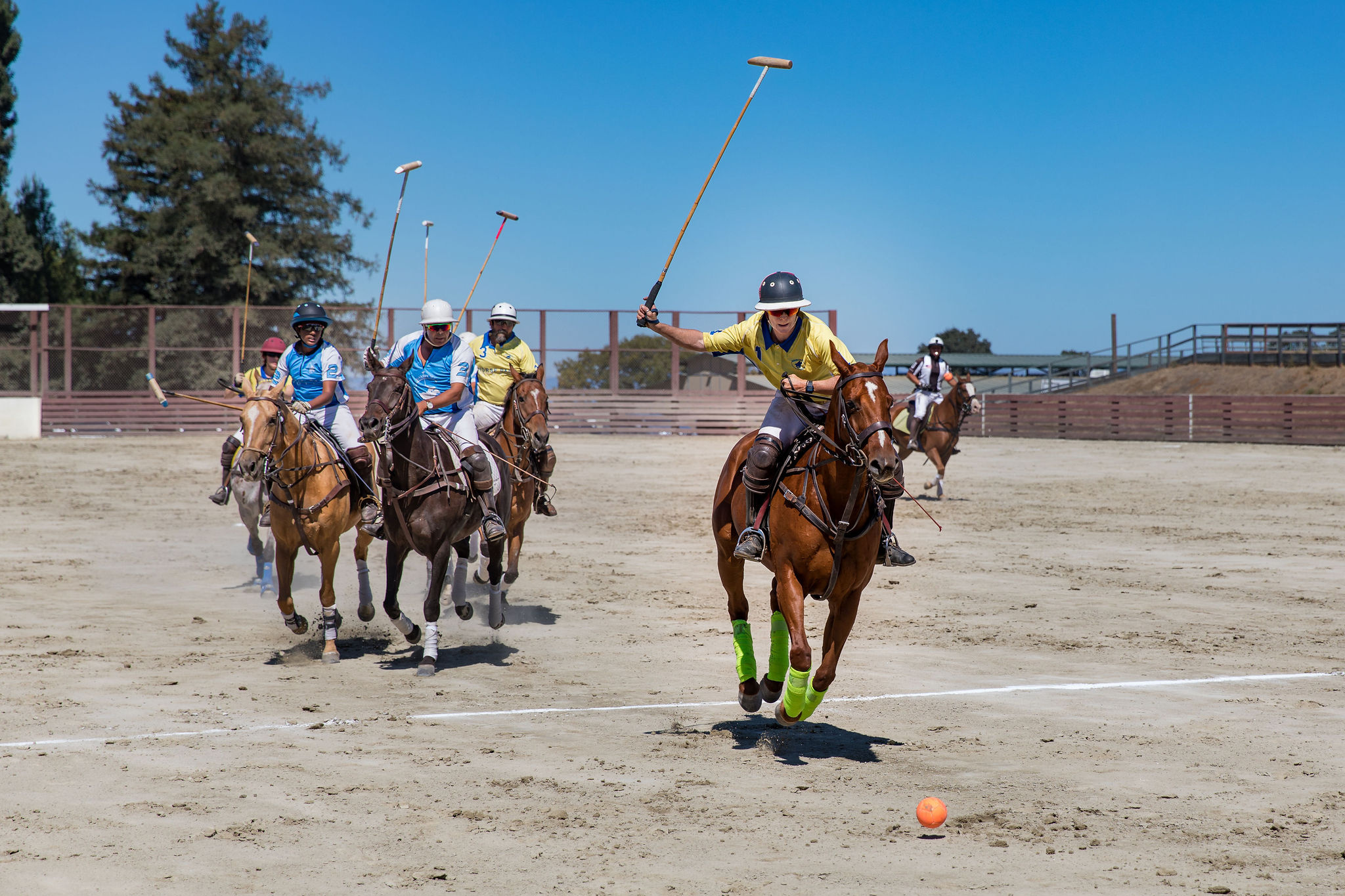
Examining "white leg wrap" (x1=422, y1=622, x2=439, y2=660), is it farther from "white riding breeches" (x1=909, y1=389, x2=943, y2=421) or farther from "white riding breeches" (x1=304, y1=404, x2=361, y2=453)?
"white riding breeches" (x1=909, y1=389, x2=943, y2=421)

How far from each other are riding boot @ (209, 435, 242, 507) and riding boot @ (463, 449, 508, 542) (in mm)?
3978

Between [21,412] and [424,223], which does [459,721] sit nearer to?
[424,223]

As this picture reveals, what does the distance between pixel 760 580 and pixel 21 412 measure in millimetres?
34099

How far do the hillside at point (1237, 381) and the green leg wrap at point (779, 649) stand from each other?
42.5m

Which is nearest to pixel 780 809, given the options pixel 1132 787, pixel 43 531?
pixel 1132 787

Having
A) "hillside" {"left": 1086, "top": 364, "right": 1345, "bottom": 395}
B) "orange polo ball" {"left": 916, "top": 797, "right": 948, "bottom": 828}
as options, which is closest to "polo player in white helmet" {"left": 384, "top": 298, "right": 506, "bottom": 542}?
"orange polo ball" {"left": 916, "top": 797, "right": 948, "bottom": 828}

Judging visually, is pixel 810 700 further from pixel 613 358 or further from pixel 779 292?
pixel 613 358

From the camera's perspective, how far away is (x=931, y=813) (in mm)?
6195

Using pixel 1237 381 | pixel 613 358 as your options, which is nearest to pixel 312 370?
pixel 613 358

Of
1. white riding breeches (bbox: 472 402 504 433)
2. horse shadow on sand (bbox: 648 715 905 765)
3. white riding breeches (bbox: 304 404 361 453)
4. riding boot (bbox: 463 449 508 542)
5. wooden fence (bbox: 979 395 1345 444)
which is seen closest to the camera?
horse shadow on sand (bbox: 648 715 905 765)

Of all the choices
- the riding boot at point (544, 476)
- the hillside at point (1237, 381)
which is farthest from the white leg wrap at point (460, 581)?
the hillside at point (1237, 381)

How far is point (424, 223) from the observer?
1453cm

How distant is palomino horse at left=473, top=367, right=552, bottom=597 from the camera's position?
1276cm

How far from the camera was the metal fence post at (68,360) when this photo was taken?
42.2 m
